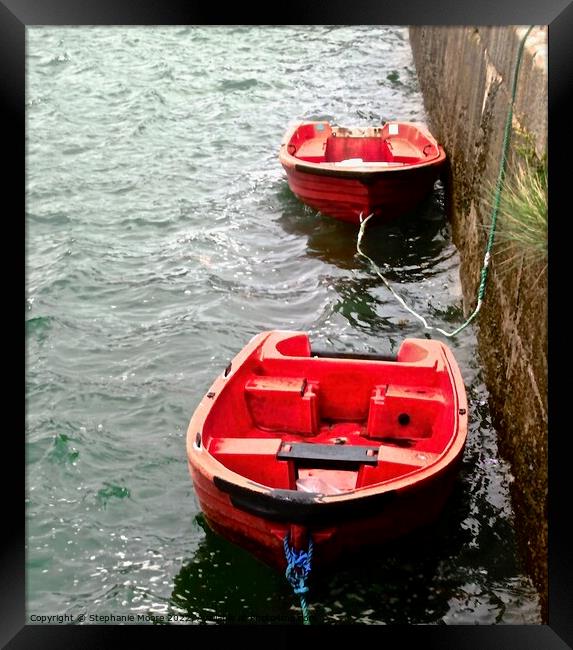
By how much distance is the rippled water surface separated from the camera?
477 cm

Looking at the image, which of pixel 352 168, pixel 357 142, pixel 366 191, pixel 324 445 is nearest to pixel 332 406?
pixel 324 445

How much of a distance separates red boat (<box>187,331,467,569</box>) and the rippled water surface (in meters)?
0.35

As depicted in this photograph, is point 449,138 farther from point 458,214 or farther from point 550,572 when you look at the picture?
point 550,572

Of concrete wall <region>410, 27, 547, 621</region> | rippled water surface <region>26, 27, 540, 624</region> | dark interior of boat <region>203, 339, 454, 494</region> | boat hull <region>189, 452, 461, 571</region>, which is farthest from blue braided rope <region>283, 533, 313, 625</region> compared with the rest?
concrete wall <region>410, 27, 547, 621</region>

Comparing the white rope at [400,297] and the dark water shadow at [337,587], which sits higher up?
the white rope at [400,297]

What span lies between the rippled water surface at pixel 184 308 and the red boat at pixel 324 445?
350 mm

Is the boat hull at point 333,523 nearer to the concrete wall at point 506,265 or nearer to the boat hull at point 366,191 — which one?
the concrete wall at point 506,265

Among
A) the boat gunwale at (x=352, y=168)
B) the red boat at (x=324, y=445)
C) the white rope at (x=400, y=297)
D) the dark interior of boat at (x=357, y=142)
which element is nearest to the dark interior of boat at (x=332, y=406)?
the red boat at (x=324, y=445)

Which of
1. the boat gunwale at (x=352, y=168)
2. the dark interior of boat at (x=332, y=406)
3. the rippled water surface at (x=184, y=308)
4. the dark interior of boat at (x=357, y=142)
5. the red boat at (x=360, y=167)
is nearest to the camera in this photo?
the rippled water surface at (x=184, y=308)

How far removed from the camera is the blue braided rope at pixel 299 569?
4.35m

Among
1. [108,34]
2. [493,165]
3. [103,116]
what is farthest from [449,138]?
[108,34]

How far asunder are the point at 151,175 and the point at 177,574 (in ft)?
21.1

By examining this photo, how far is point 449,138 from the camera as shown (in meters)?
9.36

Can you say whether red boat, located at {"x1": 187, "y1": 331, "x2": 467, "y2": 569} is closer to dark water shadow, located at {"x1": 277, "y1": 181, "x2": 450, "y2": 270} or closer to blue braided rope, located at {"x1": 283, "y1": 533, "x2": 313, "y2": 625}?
blue braided rope, located at {"x1": 283, "y1": 533, "x2": 313, "y2": 625}
